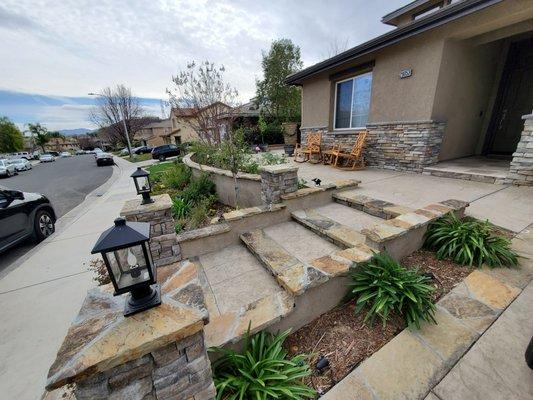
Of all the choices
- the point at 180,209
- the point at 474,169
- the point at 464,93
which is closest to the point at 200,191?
the point at 180,209

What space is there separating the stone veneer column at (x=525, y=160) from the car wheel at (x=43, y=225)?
29.6 feet

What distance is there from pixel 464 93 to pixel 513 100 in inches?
58.2

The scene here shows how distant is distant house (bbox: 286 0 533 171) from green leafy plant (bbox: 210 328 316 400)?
5.38 metres

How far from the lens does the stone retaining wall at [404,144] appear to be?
501cm

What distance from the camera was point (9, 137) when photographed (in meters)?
38.2

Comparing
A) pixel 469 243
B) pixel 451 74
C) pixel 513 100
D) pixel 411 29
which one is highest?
pixel 411 29

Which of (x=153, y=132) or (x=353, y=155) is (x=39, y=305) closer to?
(x=353, y=155)

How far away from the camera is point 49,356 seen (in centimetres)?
200

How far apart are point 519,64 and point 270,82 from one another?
15.0 metres

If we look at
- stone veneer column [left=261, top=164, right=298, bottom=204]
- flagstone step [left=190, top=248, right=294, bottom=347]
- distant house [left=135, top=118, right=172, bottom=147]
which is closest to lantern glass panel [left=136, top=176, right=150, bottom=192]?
flagstone step [left=190, top=248, right=294, bottom=347]

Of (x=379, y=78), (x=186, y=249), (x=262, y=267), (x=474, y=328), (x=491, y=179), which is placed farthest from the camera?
(x=379, y=78)

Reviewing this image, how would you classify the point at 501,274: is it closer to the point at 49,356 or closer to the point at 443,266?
the point at 443,266

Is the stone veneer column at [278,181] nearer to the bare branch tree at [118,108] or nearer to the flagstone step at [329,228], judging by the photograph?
the flagstone step at [329,228]

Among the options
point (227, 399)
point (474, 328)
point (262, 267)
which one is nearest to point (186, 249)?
point (262, 267)
